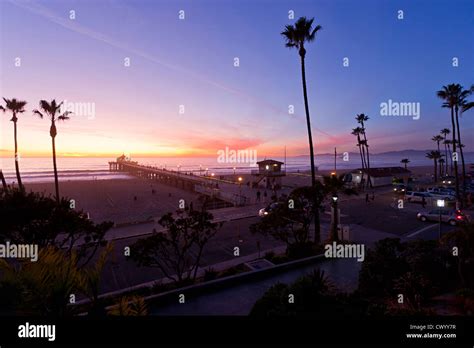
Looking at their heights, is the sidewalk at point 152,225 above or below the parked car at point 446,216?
below

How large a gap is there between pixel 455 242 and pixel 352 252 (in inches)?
217

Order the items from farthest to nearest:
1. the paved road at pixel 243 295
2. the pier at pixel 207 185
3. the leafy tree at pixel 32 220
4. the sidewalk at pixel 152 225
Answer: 1. the pier at pixel 207 185
2. the sidewalk at pixel 152 225
3. the leafy tree at pixel 32 220
4. the paved road at pixel 243 295

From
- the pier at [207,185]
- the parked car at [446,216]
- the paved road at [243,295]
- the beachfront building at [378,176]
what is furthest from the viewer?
the beachfront building at [378,176]

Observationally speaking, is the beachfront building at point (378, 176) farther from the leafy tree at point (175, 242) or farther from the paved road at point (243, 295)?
the leafy tree at point (175, 242)

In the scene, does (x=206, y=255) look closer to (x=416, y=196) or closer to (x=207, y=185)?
(x=416, y=196)

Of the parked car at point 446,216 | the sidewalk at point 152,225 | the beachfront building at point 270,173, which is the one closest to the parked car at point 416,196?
the parked car at point 446,216

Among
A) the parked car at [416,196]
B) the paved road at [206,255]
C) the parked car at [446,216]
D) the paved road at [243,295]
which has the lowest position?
the paved road at [206,255]

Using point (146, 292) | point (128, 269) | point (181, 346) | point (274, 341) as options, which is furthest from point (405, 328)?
point (128, 269)

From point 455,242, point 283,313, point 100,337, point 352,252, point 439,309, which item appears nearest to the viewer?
point 100,337

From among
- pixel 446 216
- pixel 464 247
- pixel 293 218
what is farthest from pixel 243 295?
pixel 446 216

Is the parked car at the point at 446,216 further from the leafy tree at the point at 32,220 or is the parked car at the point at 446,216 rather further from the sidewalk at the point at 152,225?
the leafy tree at the point at 32,220

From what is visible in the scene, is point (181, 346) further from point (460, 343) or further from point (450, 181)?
point (450, 181)

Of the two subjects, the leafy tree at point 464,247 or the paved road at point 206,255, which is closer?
the leafy tree at point 464,247

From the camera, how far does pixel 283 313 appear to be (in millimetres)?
5223
